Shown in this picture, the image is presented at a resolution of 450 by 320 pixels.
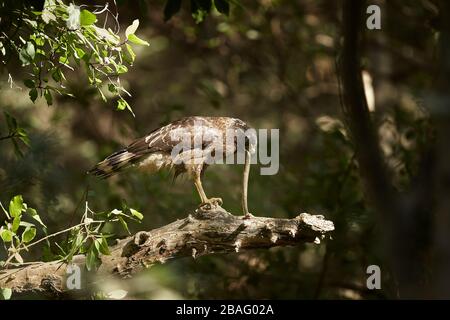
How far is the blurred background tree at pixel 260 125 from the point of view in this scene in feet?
13.9

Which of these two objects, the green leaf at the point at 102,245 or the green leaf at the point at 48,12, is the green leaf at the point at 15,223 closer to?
the green leaf at the point at 102,245

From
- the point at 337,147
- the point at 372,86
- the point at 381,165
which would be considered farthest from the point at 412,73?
the point at 381,165

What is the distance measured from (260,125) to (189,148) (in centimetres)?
303

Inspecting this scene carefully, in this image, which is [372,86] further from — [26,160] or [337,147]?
[26,160]

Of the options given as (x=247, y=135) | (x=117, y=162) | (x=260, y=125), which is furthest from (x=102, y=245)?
(x=260, y=125)

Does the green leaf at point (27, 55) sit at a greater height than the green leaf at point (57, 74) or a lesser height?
greater

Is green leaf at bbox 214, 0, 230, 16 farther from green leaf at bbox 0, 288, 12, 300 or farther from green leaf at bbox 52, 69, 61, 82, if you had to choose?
green leaf at bbox 0, 288, 12, 300

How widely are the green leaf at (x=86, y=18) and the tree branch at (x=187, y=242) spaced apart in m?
0.70

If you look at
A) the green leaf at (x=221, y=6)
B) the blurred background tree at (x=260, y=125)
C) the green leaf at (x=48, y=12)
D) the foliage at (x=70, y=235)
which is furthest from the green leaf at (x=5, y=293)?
the green leaf at (x=221, y=6)

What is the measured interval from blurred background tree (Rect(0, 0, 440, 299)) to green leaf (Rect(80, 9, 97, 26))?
0.54 m

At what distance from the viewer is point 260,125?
5848 millimetres

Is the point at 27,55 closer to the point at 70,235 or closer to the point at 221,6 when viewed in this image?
the point at 70,235

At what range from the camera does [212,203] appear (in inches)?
108
